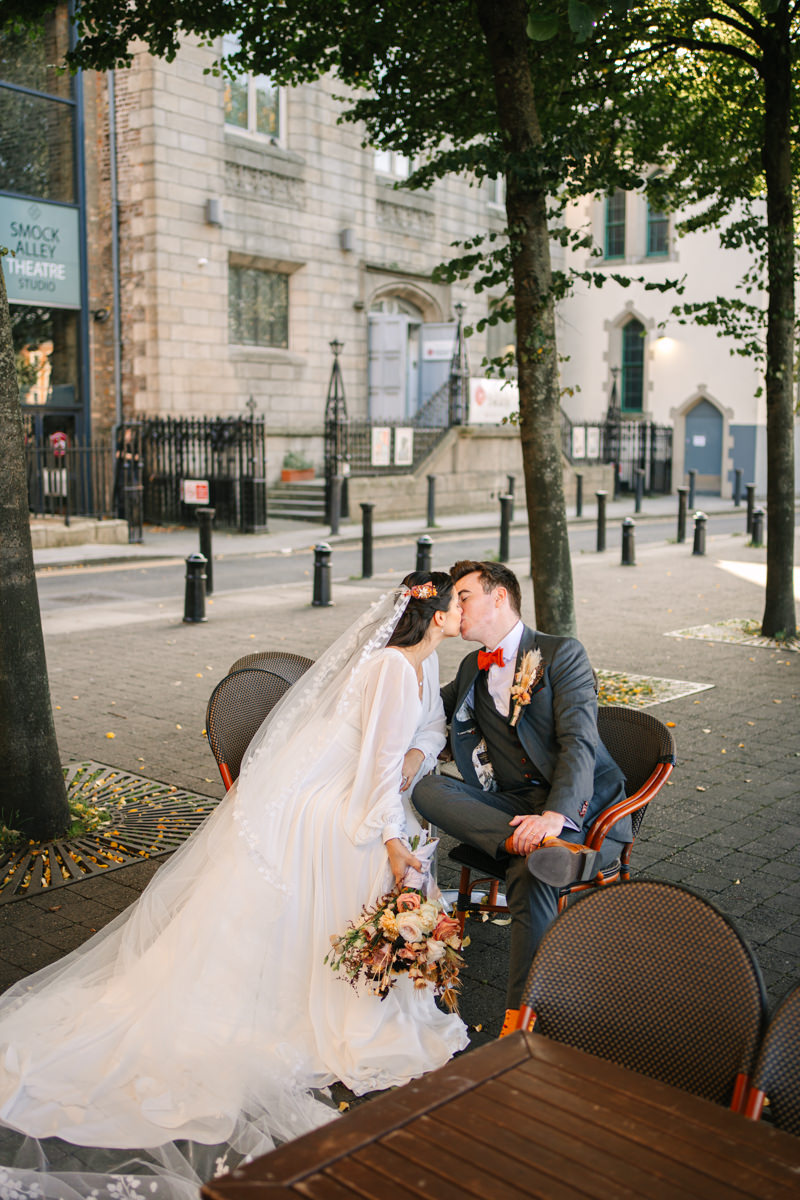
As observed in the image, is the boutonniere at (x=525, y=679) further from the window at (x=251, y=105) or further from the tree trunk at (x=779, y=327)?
the window at (x=251, y=105)

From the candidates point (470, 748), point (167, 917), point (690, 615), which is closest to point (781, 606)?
point (690, 615)

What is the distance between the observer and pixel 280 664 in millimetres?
5297

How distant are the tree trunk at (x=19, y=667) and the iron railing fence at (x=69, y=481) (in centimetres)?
1439

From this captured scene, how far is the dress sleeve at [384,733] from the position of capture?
405 centimetres

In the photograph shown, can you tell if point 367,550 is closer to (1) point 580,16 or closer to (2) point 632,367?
(1) point 580,16

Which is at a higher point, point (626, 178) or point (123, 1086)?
point (626, 178)

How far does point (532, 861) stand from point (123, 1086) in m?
1.47

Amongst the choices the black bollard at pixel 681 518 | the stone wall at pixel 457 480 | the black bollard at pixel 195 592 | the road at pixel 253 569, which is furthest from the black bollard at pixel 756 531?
the black bollard at pixel 195 592

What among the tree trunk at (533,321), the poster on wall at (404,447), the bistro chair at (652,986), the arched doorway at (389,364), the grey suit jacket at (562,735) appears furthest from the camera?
the arched doorway at (389,364)

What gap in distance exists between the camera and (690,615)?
42.4 feet

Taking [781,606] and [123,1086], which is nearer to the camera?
[123,1086]

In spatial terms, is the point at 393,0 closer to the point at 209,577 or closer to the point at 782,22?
the point at 782,22

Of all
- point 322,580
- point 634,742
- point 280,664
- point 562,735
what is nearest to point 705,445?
point 322,580

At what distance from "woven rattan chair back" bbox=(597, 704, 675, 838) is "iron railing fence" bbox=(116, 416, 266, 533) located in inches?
703
